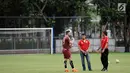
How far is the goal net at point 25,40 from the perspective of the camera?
42.7 m

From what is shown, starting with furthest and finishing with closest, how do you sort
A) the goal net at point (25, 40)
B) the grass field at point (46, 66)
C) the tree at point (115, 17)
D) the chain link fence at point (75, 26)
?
the tree at point (115, 17) < the chain link fence at point (75, 26) < the goal net at point (25, 40) < the grass field at point (46, 66)

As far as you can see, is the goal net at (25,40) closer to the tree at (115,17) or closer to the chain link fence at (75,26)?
the chain link fence at (75,26)

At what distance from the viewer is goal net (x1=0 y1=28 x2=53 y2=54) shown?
42688 mm

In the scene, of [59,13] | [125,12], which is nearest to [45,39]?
[59,13]

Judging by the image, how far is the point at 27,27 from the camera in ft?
148

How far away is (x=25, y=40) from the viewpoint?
43219 mm

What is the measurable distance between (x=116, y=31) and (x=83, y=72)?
92.2ft

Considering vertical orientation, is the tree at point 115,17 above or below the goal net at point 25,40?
above

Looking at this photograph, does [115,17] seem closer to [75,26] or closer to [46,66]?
[75,26]

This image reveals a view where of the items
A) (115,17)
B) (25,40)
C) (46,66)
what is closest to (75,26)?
(115,17)

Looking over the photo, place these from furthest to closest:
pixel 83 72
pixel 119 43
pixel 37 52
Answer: pixel 119 43 < pixel 37 52 < pixel 83 72

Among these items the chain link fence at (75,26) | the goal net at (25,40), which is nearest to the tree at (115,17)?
the chain link fence at (75,26)

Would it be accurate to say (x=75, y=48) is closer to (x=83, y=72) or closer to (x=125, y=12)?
(x=125, y=12)

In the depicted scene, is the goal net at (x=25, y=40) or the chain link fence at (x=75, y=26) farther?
the chain link fence at (x=75, y=26)
